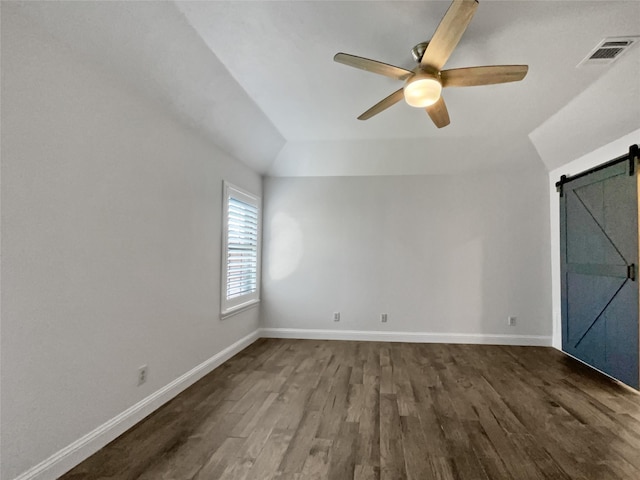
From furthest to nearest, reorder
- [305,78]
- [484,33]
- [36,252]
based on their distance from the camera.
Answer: [305,78] → [484,33] → [36,252]

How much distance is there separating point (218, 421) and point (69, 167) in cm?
201

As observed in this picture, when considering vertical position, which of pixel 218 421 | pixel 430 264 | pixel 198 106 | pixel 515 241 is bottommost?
pixel 218 421

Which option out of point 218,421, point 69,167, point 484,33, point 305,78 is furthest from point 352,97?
point 218,421

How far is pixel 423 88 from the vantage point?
2.29 metres

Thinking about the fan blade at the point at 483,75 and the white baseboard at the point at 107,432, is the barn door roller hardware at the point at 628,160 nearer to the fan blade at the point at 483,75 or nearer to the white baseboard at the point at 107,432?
the fan blade at the point at 483,75

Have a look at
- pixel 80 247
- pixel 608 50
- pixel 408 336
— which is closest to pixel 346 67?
pixel 608 50

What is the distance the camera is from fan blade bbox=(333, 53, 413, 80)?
2.13 m

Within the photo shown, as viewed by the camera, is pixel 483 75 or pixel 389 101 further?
pixel 389 101

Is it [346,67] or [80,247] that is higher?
[346,67]

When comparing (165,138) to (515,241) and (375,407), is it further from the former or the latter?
(515,241)

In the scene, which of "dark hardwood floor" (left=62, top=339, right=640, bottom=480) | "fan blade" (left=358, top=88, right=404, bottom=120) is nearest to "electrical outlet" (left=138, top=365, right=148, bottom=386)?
"dark hardwood floor" (left=62, top=339, right=640, bottom=480)

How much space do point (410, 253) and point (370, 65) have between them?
10.9ft

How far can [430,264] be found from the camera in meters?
5.03

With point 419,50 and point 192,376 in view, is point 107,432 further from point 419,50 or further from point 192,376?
point 419,50
